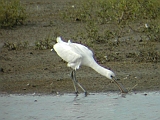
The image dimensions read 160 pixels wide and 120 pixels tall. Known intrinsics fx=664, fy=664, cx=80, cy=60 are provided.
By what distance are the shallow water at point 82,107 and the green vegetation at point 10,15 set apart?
5.78 meters

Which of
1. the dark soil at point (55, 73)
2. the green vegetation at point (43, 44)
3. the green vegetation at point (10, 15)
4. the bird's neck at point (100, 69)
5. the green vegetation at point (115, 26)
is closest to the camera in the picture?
the bird's neck at point (100, 69)

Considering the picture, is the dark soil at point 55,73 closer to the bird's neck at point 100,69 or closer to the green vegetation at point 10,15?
the bird's neck at point 100,69

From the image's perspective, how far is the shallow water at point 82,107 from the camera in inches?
348

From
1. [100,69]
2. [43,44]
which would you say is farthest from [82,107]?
[43,44]

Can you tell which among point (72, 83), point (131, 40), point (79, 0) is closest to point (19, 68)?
point (72, 83)

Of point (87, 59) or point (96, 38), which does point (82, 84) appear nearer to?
point (87, 59)

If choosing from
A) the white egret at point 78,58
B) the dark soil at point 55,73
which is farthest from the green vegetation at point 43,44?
the white egret at point 78,58

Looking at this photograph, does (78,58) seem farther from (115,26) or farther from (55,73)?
(115,26)

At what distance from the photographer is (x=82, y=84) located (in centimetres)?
1062

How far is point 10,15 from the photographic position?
15.8 meters

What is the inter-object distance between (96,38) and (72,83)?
303 cm

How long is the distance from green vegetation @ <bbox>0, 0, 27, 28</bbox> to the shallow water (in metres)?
5.78

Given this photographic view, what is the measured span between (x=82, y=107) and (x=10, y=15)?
6904 millimetres

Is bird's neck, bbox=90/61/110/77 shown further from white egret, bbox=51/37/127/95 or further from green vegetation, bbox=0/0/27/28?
green vegetation, bbox=0/0/27/28
